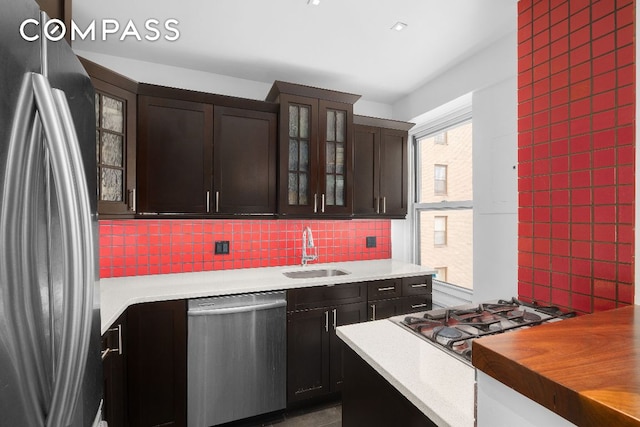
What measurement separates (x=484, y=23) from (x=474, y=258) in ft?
5.31

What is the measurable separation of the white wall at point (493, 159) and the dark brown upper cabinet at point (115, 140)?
2.44 metres

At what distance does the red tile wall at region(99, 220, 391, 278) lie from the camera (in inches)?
90.1

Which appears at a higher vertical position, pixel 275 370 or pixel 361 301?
pixel 361 301

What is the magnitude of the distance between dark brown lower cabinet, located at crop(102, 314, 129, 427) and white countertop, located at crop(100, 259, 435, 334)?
0.12m

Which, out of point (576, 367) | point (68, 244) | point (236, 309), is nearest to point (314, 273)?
point (236, 309)

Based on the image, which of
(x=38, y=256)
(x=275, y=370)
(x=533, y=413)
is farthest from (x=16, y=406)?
(x=275, y=370)

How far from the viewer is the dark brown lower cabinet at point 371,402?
0.89m

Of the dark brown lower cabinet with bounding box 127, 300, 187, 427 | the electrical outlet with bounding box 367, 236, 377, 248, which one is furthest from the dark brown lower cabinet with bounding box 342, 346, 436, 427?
the electrical outlet with bounding box 367, 236, 377, 248

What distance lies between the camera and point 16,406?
58cm

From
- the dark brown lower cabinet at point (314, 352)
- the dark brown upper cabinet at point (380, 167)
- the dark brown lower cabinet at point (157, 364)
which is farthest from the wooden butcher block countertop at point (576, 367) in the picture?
the dark brown upper cabinet at point (380, 167)

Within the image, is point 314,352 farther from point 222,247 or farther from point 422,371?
point 422,371

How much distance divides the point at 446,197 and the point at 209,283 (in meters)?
2.52

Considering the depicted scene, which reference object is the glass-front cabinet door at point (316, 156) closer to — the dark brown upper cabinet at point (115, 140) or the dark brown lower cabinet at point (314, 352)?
the dark brown lower cabinet at point (314, 352)

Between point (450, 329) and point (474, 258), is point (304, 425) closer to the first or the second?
point (450, 329)
